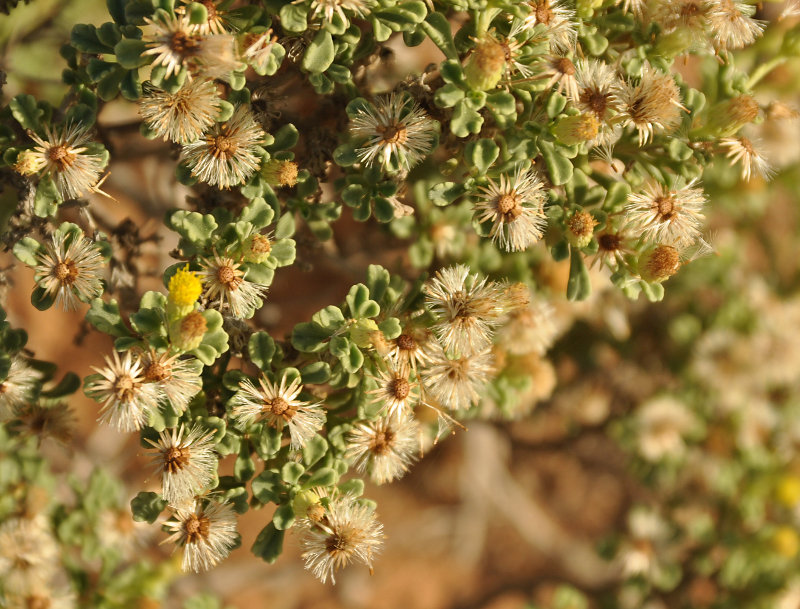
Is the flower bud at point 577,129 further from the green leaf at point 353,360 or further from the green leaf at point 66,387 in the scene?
the green leaf at point 66,387

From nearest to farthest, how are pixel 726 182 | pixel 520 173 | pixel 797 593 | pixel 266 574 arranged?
pixel 520 173
pixel 726 182
pixel 797 593
pixel 266 574

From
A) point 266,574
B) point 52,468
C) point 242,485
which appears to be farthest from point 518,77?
point 266,574

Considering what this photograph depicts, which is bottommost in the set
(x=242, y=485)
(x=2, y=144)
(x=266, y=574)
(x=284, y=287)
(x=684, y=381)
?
(x=242, y=485)

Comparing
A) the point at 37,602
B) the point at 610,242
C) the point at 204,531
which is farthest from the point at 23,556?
the point at 610,242

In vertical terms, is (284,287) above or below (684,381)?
above

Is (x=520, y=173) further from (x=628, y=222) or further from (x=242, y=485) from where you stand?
(x=242, y=485)

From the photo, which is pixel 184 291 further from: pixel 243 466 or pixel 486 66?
pixel 486 66

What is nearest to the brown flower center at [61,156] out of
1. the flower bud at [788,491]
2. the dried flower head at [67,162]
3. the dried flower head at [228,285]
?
the dried flower head at [67,162]
